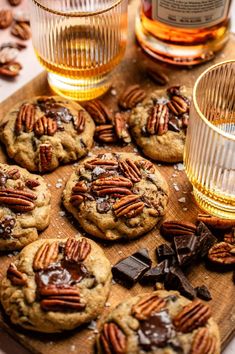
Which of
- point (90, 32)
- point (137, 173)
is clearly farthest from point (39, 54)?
point (137, 173)

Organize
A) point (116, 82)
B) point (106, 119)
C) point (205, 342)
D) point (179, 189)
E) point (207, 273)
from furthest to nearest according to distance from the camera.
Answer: point (116, 82) → point (106, 119) → point (179, 189) → point (207, 273) → point (205, 342)

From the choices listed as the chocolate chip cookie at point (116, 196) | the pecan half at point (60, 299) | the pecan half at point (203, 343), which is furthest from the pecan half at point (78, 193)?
the pecan half at point (203, 343)

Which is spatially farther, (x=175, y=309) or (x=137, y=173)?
(x=137, y=173)

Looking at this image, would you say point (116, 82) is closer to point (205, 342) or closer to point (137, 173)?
point (137, 173)

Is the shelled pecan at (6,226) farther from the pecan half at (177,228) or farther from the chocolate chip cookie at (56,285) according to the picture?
the pecan half at (177,228)

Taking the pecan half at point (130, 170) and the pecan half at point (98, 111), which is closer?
the pecan half at point (130, 170)

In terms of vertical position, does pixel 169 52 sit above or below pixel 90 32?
below

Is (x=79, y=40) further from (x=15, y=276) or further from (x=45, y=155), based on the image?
(x=15, y=276)
